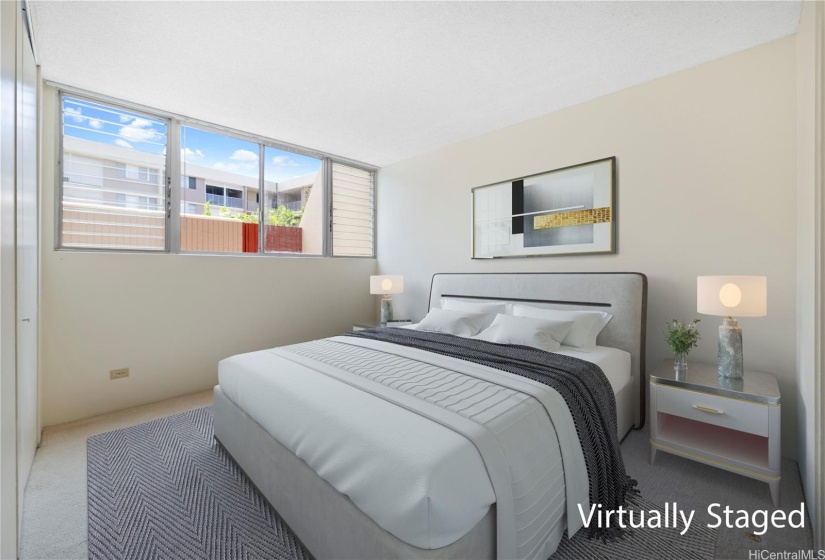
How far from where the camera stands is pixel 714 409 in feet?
6.57

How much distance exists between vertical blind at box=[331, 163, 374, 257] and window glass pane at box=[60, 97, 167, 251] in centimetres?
190

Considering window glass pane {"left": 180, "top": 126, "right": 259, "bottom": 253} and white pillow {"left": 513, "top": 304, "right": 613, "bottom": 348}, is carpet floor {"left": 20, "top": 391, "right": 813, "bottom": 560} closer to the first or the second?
white pillow {"left": 513, "top": 304, "right": 613, "bottom": 348}

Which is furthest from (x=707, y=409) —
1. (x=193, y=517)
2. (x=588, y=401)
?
(x=193, y=517)

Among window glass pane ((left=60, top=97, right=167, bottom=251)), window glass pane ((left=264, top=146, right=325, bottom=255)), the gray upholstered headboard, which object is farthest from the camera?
window glass pane ((left=264, top=146, right=325, bottom=255))

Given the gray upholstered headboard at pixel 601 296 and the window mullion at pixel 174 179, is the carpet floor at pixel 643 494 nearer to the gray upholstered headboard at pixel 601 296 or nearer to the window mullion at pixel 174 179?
the gray upholstered headboard at pixel 601 296

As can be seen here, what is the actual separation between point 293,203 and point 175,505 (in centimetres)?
329

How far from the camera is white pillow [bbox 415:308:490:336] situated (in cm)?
316

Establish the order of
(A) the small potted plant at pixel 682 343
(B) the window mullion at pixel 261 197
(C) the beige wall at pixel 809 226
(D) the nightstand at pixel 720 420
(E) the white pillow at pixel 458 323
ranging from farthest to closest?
(B) the window mullion at pixel 261 197, (E) the white pillow at pixel 458 323, (A) the small potted plant at pixel 682 343, (D) the nightstand at pixel 720 420, (C) the beige wall at pixel 809 226

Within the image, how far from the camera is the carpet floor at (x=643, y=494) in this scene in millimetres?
1624

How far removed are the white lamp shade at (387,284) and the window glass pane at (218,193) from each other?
139cm

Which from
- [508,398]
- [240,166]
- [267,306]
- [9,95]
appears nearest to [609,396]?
[508,398]

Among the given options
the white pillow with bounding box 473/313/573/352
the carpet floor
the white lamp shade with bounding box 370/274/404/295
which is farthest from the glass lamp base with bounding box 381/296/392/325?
the carpet floor

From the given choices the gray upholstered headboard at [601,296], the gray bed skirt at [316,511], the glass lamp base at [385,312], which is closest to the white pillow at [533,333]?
the gray upholstered headboard at [601,296]

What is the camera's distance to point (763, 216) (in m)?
2.36
